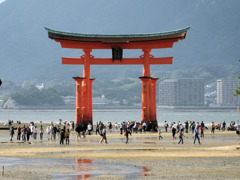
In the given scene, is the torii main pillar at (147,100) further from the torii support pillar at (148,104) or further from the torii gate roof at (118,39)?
the torii gate roof at (118,39)

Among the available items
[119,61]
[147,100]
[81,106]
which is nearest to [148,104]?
[147,100]

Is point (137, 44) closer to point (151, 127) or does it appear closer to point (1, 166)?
point (151, 127)

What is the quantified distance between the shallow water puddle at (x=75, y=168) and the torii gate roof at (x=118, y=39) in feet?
106

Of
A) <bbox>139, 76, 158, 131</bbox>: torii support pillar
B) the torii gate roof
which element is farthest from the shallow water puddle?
the torii gate roof

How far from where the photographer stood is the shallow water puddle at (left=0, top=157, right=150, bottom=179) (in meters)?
19.7

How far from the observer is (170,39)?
57.1m

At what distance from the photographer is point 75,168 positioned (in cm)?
2155

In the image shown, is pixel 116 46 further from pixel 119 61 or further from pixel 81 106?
pixel 81 106

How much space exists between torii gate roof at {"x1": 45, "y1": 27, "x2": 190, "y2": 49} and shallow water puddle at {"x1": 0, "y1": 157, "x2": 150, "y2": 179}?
32.4 m

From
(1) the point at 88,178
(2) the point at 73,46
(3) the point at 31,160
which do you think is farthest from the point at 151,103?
→ (1) the point at 88,178

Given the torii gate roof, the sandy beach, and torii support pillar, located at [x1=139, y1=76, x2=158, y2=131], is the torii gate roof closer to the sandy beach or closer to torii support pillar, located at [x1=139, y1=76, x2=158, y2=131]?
torii support pillar, located at [x1=139, y1=76, x2=158, y2=131]

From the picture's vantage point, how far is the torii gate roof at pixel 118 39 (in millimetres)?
56250

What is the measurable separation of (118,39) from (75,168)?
36.7 m

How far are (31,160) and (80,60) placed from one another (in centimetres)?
3467
